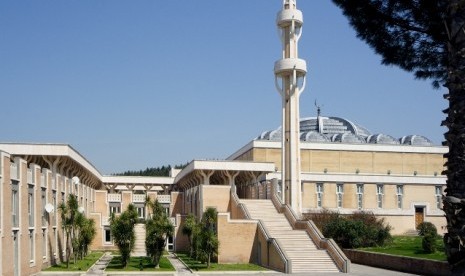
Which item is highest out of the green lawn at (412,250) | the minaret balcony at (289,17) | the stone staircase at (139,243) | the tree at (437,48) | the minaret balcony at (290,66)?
the minaret balcony at (289,17)

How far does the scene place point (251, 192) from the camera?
49594 millimetres

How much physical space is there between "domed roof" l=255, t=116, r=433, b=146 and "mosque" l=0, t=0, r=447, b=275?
17cm

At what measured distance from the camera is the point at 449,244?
6.48 m

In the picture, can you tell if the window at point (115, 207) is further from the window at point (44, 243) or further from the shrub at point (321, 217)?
the window at point (44, 243)

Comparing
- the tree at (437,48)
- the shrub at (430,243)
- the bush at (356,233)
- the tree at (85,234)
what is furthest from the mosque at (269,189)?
the tree at (437,48)

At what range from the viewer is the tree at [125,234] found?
32.3m

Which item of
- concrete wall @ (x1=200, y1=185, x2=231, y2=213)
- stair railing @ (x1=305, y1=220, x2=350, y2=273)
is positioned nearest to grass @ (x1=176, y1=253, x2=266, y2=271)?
stair railing @ (x1=305, y1=220, x2=350, y2=273)

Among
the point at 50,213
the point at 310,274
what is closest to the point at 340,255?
the point at 310,274

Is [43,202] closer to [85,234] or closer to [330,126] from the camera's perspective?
[85,234]

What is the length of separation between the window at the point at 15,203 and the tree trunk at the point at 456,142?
22.1 metres

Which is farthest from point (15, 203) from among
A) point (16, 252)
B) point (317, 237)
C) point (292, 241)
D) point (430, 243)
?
point (430, 243)

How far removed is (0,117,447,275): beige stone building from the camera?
28812 millimetres

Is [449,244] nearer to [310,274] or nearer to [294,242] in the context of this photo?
[310,274]

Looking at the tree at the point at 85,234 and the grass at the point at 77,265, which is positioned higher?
the tree at the point at 85,234
